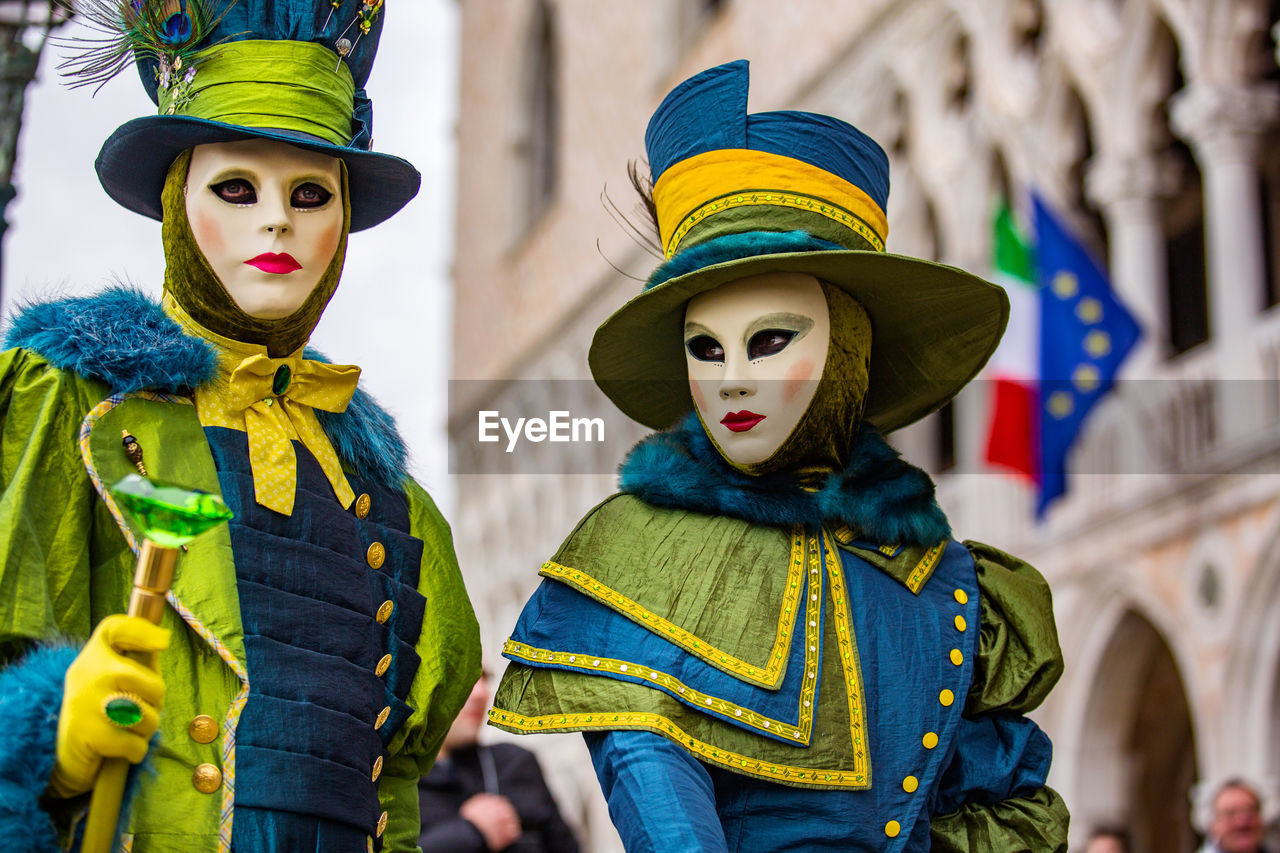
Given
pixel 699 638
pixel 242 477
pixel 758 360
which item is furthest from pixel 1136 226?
pixel 242 477

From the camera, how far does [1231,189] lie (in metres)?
8.75

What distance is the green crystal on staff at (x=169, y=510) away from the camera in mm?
1937

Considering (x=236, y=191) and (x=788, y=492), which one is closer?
(x=236, y=191)

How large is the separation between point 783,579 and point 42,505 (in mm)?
1045

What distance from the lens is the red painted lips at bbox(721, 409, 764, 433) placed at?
2.86 meters

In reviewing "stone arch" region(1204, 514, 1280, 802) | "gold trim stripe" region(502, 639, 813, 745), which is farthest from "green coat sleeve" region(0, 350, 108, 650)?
"stone arch" region(1204, 514, 1280, 802)

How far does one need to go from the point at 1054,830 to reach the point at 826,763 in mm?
418

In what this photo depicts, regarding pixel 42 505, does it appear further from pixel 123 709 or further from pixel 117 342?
pixel 123 709

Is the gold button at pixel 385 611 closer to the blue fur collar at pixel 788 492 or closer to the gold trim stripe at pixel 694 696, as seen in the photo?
the gold trim stripe at pixel 694 696

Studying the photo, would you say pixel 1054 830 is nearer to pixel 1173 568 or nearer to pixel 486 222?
pixel 1173 568

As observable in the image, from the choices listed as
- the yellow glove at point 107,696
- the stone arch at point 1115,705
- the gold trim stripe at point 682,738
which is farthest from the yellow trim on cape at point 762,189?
the stone arch at point 1115,705

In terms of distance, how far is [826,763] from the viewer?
2711 mm

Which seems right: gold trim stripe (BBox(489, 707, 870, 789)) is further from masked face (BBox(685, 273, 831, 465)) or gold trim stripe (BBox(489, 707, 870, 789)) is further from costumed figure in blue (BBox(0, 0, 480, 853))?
masked face (BBox(685, 273, 831, 465))

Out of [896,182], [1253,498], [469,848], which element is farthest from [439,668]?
[896,182]
